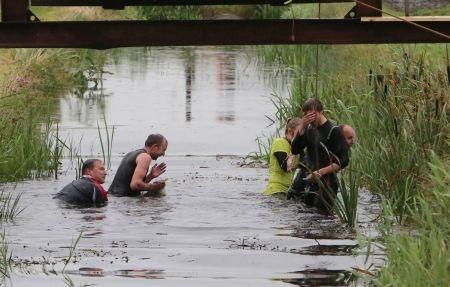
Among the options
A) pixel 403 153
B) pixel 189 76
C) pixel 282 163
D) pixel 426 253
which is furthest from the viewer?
pixel 189 76

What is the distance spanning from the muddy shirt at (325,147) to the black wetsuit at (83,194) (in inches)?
102

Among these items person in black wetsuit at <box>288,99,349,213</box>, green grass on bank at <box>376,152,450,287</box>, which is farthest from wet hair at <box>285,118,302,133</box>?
green grass on bank at <box>376,152,450,287</box>

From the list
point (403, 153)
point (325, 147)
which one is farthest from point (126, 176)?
point (403, 153)

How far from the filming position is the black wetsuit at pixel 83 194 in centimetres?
1708

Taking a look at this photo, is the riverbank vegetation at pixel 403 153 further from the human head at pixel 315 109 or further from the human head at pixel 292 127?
the human head at pixel 292 127

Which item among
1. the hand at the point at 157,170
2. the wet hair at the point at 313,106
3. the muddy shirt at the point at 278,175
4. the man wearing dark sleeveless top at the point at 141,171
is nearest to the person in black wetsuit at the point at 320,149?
the wet hair at the point at 313,106

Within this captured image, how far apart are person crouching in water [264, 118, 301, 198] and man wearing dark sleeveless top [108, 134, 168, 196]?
142 centimetres

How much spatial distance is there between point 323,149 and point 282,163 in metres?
1.09

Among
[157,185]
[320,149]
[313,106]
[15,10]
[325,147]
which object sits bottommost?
[157,185]

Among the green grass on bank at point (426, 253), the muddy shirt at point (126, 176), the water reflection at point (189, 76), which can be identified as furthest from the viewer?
the water reflection at point (189, 76)

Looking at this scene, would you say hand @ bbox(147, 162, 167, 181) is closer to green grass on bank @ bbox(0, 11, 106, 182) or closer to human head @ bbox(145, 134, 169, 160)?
human head @ bbox(145, 134, 169, 160)

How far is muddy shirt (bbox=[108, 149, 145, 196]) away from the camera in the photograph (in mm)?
17906

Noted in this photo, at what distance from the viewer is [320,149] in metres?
16.0

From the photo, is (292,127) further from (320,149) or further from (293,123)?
(320,149)
